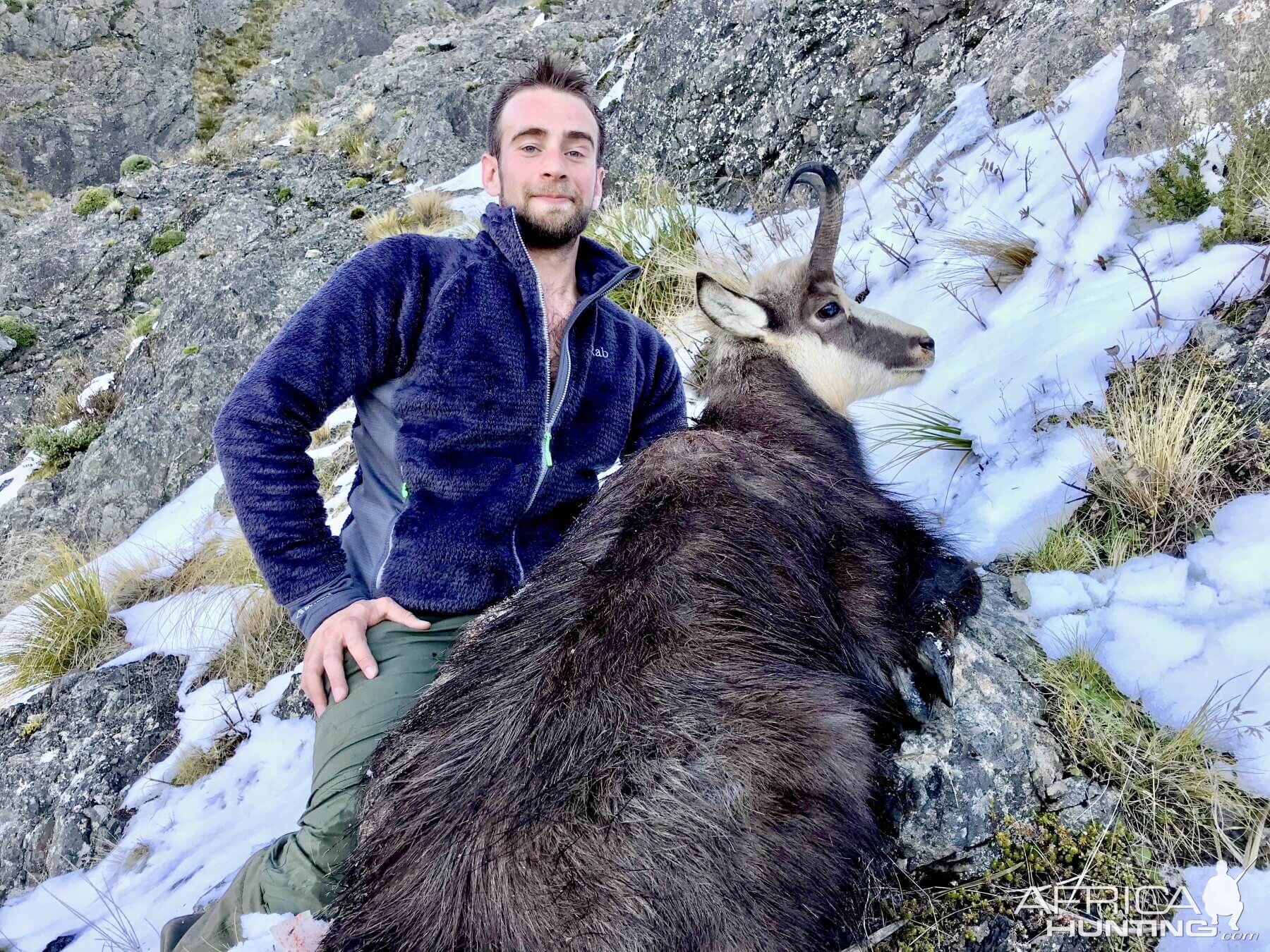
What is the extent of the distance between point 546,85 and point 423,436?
1871 mm

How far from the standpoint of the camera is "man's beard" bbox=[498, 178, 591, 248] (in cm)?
316

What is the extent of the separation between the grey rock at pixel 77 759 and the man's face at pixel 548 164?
3767 mm

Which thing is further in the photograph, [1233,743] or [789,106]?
[789,106]

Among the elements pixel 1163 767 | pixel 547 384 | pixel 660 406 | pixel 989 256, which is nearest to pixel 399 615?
pixel 547 384

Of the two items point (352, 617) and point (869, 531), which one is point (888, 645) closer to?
point (869, 531)

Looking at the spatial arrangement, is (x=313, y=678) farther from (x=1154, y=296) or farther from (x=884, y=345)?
(x=1154, y=296)

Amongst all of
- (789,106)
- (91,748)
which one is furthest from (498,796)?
(789,106)

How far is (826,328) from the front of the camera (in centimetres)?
382

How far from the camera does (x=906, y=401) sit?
4.19 metres

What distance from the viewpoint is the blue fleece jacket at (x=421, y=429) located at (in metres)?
2.57

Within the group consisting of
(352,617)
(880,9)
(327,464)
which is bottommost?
(327,464)

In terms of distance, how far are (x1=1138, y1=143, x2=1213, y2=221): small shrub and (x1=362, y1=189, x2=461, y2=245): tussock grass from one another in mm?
10001

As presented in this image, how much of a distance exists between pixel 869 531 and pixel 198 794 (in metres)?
3.77

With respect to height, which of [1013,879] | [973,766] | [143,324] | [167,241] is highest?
[167,241]
